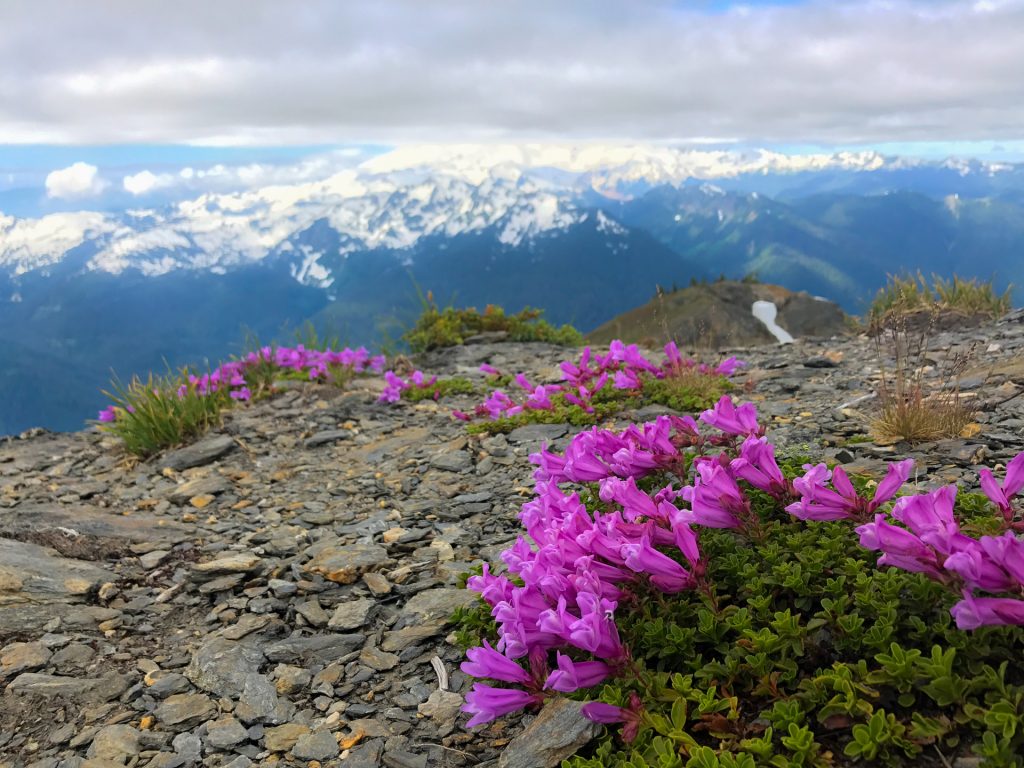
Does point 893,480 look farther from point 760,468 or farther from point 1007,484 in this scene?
point 760,468

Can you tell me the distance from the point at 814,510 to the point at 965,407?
309cm

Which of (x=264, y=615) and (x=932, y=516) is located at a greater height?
(x=932, y=516)

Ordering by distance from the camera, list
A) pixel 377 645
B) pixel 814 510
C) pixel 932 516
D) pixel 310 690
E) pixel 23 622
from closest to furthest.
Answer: pixel 932 516 → pixel 814 510 → pixel 310 690 → pixel 377 645 → pixel 23 622

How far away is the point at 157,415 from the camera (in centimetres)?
926

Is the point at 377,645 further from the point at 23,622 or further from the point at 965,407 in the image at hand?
the point at 965,407

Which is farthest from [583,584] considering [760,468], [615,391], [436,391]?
[436,391]

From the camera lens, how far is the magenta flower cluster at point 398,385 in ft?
34.0

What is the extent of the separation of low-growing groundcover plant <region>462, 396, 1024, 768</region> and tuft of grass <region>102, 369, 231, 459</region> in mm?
7171

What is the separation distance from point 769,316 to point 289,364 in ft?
49.0

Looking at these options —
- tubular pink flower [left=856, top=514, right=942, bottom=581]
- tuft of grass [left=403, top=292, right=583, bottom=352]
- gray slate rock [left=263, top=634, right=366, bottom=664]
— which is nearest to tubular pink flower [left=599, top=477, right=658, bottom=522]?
tubular pink flower [left=856, top=514, right=942, bottom=581]

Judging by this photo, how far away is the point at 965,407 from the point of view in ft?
17.4

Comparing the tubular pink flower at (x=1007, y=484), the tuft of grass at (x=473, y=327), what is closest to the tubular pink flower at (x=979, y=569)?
the tubular pink flower at (x=1007, y=484)

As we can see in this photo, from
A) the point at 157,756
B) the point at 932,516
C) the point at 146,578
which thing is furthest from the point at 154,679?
the point at 932,516

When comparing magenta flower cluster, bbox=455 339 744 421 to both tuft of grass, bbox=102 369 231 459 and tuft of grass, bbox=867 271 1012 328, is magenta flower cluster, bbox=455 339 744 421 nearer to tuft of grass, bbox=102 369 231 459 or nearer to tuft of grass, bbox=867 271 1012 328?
tuft of grass, bbox=102 369 231 459
